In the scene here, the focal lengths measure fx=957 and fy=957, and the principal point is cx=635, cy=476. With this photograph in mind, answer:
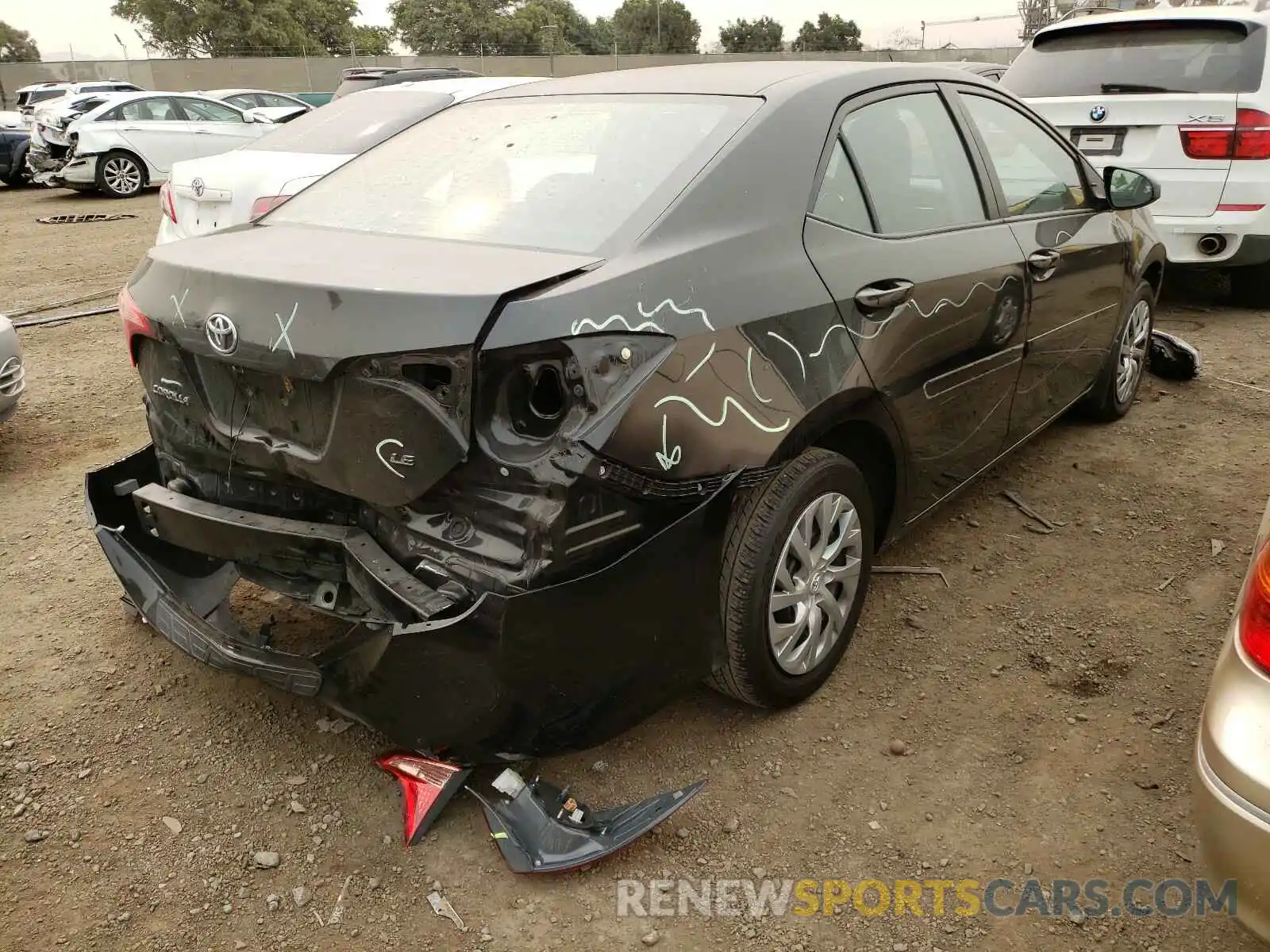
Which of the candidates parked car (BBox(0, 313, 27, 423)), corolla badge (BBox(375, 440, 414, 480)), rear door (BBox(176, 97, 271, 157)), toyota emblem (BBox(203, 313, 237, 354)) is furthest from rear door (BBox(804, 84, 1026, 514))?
rear door (BBox(176, 97, 271, 157))

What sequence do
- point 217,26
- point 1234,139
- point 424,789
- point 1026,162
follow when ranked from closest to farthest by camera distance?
point 424,789, point 1026,162, point 1234,139, point 217,26

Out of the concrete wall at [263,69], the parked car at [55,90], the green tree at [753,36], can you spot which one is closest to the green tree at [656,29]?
the green tree at [753,36]

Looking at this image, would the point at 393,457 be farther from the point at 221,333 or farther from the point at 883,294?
the point at 883,294

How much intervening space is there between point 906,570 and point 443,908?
78.9 inches

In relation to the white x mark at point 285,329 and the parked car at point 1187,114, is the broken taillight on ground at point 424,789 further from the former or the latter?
the parked car at point 1187,114

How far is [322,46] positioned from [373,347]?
213ft

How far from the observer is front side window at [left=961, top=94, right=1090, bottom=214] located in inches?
129

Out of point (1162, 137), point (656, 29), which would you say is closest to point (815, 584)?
point (1162, 137)

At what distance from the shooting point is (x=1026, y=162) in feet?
11.4

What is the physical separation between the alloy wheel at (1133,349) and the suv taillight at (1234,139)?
1.79m

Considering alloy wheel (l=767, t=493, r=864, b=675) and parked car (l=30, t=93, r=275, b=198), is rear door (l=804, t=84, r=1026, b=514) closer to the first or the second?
alloy wheel (l=767, t=493, r=864, b=675)

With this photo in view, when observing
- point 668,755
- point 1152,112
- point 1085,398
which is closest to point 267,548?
point 668,755

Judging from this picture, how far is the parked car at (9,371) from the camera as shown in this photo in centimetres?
425

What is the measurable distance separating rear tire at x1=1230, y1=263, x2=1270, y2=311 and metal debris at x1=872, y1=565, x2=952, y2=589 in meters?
4.43
